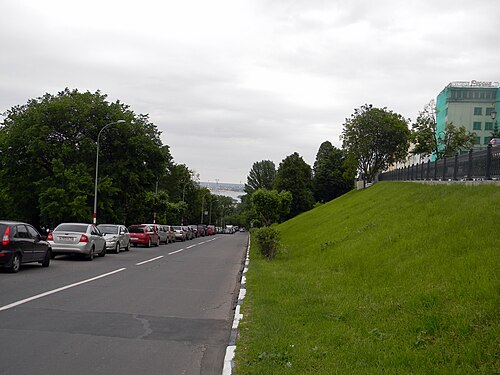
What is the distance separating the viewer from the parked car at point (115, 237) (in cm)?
2605

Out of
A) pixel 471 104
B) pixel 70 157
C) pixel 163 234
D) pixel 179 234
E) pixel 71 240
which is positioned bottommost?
pixel 179 234

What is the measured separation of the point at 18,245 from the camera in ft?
49.2

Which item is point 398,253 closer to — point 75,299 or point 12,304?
point 75,299

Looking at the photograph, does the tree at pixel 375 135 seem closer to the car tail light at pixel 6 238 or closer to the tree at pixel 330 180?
the car tail light at pixel 6 238

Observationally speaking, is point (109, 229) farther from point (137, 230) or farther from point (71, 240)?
point (71, 240)

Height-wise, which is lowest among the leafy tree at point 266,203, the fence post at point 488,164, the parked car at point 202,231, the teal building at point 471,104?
the parked car at point 202,231

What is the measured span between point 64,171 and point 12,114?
770 cm

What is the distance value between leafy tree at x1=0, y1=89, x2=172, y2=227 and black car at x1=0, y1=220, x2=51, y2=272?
2010 cm

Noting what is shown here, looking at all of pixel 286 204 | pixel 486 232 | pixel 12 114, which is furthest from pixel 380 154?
pixel 486 232

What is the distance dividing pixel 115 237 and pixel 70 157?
47.9 ft

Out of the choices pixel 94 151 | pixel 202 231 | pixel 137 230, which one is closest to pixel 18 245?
pixel 137 230

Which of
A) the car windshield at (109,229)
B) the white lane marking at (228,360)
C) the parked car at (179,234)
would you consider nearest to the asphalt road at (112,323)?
the white lane marking at (228,360)

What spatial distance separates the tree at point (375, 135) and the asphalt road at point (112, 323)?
33.9 meters

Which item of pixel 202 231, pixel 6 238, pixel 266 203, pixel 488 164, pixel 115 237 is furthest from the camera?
pixel 202 231
